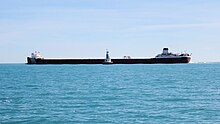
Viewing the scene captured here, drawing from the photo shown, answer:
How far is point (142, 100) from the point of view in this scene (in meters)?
36.0

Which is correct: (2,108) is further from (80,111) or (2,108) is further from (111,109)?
(111,109)

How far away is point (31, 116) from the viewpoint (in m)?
27.5

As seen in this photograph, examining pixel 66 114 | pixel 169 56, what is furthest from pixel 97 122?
pixel 169 56

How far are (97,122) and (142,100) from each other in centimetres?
1120

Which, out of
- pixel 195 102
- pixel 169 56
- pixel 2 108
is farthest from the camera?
pixel 169 56

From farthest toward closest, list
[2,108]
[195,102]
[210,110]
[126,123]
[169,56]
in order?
1. [169,56]
2. [195,102]
3. [2,108]
4. [210,110]
5. [126,123]

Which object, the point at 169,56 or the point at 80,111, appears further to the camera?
the point at 169,56

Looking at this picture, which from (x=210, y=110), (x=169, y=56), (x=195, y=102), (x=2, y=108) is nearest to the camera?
(x=210, y=110)

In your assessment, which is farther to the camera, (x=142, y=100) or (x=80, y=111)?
(x=142, y=100)

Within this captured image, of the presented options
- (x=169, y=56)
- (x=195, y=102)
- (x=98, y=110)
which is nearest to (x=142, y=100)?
(x=195, y=102)

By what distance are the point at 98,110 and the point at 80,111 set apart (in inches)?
51.2

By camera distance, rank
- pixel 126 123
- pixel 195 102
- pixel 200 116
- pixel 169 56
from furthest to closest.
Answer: pixel 169 56 < pixel 195 102 < pixel 200 116 < pixel 126 123

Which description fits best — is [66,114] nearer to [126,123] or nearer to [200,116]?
[126,123]

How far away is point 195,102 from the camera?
1348 inches
